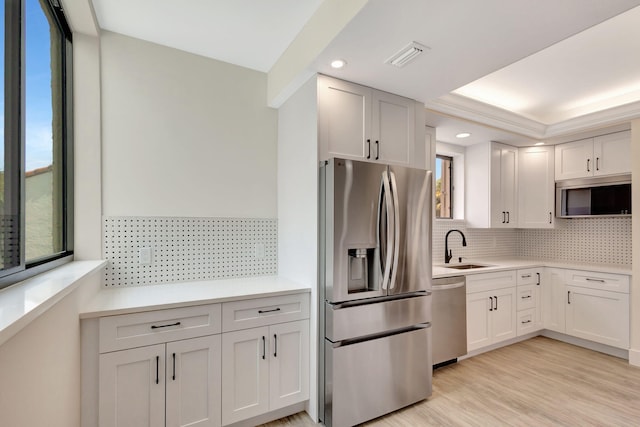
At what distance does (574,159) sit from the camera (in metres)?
3.67

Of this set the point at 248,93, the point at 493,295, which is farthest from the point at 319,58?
the point at 493,295

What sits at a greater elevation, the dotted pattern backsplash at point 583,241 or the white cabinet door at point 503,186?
the white cabinet door at point 503,186

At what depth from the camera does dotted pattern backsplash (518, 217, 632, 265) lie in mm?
3557

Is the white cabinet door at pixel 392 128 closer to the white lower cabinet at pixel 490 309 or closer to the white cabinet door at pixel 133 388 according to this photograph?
the white lower cabinet at pixel 490 309

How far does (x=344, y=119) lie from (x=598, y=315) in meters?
3.42

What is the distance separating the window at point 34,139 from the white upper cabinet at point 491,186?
3.98 metres

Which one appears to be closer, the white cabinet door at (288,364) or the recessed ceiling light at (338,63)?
the recessed ceiling light at (338,63)

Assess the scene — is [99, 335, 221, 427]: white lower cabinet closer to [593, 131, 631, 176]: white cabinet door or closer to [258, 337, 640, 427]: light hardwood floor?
[258, 337, 640, 427]: light hardwood floor

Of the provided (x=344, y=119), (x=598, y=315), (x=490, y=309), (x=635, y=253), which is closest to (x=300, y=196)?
(x=344, y=119)

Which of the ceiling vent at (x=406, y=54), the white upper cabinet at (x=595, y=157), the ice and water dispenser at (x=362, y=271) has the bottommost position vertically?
the ice and water dispenser at (x=362, y=271)

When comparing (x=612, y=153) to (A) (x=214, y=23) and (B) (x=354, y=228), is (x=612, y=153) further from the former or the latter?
(A) (x=214, y=23)

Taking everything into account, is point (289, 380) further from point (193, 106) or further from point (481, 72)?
point (481, 72)

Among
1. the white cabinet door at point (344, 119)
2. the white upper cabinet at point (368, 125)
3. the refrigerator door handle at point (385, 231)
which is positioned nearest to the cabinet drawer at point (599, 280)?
the white upper cabinet at point (368, 125)

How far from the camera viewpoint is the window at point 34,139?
1.17 m
